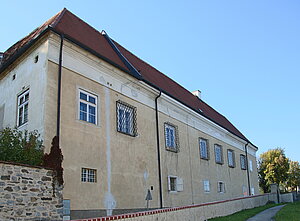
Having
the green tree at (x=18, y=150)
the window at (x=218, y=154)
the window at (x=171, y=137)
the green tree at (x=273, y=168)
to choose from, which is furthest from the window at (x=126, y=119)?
the green tree at (x=273, y=168)

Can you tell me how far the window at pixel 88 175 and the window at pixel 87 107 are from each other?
6.50ft

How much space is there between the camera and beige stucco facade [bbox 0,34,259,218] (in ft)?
39.0

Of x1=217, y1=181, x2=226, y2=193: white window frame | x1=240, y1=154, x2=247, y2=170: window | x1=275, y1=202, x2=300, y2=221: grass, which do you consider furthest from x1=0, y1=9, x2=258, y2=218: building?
x1=240, y1=154, x2=247, y2=170: window

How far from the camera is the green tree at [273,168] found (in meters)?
44.8

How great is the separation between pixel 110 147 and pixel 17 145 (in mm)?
4518

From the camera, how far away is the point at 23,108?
510 inches

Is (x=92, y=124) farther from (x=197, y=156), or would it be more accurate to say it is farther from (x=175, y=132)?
(x=197, y=156)

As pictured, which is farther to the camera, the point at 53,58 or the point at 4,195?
the point at 53,58

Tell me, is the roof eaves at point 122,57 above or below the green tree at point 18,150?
above

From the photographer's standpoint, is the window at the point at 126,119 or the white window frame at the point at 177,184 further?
the white window frame at the point at 177,184

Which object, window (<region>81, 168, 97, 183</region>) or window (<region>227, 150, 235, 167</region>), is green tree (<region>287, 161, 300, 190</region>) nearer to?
window (<region>227, 150, 235, 167</region>)

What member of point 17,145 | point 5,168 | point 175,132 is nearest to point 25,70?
point 17,145

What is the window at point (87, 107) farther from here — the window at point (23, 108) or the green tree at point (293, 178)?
the green tree at point (293, 178)

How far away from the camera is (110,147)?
13938 millimetres
